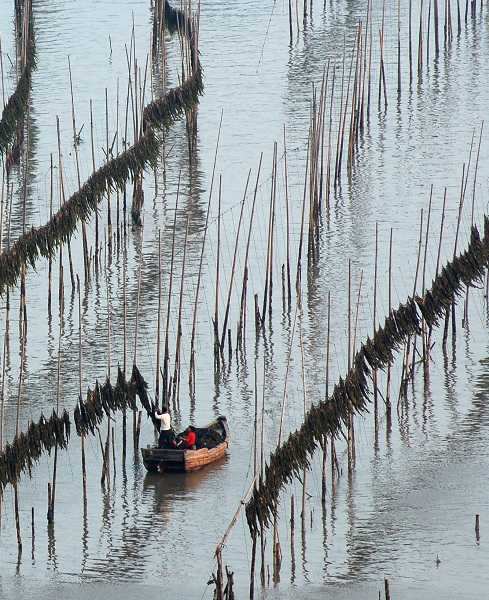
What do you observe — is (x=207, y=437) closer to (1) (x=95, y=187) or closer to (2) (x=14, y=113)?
(1) (x=95, y=187)

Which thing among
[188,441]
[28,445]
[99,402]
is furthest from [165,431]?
[28,445]

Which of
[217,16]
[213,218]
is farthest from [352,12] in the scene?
[213,218]

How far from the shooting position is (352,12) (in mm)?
62000

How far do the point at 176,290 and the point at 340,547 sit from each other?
14671mm

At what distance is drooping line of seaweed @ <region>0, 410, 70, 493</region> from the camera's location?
1836cm

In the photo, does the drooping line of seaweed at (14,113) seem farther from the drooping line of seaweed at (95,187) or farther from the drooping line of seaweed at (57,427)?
the drooping line of seaweed at (57,427)

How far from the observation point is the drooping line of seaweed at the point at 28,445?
18.4 m

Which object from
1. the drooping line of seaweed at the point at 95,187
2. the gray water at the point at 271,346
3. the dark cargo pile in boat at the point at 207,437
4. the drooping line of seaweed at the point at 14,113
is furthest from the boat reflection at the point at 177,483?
the drooping line of seaweed at the point at 14,113

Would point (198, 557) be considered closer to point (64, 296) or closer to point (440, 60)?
point (64, 296)

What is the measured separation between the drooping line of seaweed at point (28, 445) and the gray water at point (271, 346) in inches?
55.1

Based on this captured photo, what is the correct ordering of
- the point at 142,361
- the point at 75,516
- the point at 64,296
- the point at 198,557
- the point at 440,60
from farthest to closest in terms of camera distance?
the point at 440,60
the point at 64,296
the point at 142,361
the point at 75,516
the point at 198,557

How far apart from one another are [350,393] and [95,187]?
39.0ft

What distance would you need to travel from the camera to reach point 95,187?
29.5 m

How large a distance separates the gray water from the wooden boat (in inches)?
8.6
